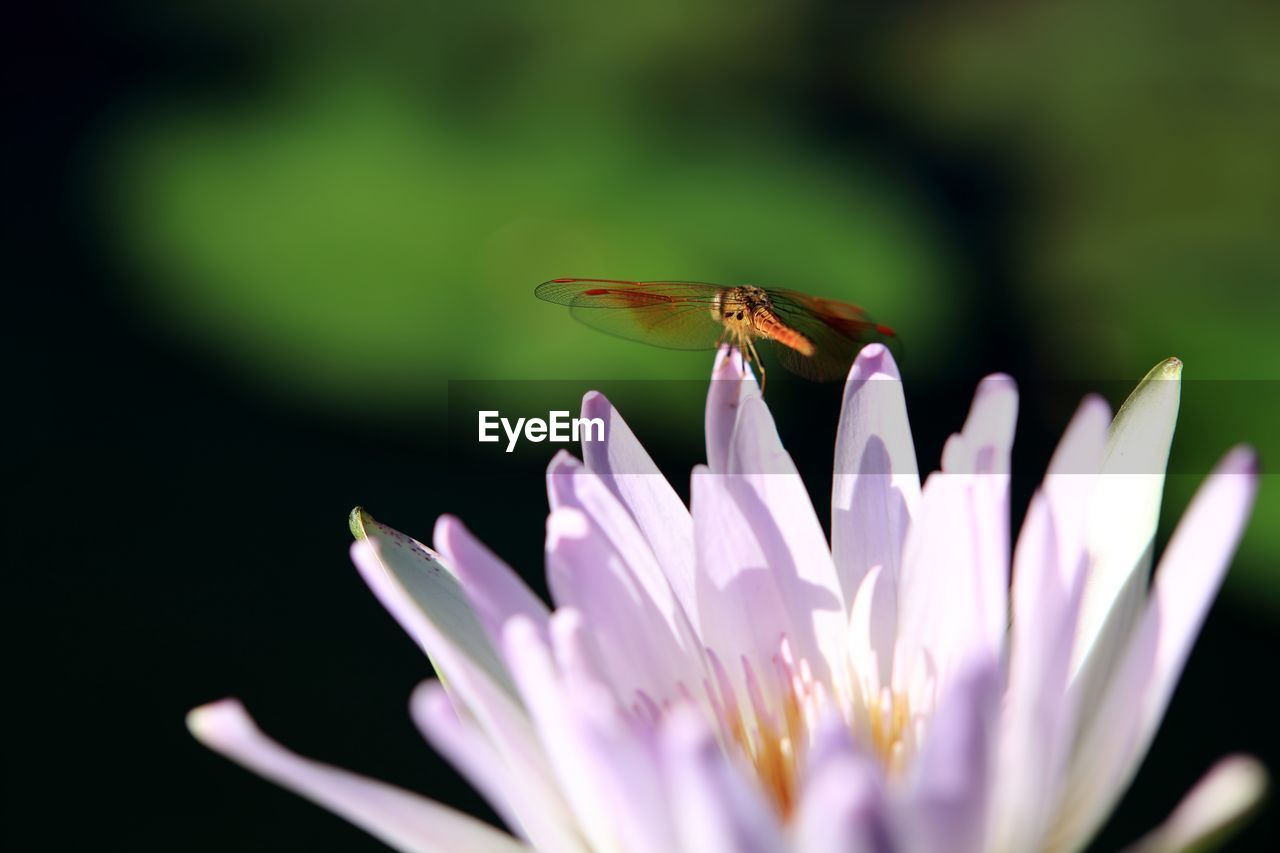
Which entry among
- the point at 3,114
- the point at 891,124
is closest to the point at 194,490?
the point at 3,114

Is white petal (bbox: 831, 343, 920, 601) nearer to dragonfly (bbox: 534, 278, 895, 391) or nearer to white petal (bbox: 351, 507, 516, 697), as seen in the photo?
white petal (bbox: 351, 507, 516, 697)

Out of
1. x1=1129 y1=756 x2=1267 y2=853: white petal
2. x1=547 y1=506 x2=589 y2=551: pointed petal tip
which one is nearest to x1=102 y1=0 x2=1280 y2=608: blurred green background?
x1=547 y1=506 x2=589 y2=551: pointed petal tip

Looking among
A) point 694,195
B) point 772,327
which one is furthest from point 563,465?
point 694,195

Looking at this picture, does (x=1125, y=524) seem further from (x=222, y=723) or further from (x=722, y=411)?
(x=222, y=723)

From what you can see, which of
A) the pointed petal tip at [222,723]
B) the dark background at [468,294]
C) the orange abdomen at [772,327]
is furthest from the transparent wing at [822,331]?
the pointed petal tip at [222,723]

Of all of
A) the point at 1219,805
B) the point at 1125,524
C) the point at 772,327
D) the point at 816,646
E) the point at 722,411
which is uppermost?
the point at 772,327
